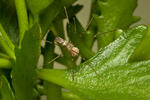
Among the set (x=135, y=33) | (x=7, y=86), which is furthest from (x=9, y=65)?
(x=135, y=33)

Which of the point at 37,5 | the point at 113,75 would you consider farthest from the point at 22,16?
the point at 113,75

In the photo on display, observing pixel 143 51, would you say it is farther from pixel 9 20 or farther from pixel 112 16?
pixel 9 20

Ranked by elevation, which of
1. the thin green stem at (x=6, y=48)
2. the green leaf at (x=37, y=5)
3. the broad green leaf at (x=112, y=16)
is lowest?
the thin green stem at (x=6, y=48)

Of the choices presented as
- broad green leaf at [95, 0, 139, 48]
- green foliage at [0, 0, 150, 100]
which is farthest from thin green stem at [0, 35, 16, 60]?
broad green leaf at [95, 0, 139, 48]


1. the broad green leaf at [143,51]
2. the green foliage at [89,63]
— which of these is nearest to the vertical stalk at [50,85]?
the green foliage at [89,63]

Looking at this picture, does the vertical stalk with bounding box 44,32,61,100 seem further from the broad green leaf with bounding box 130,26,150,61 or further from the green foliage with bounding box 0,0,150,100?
the broad green leaf with bounding box 130,26,150,61

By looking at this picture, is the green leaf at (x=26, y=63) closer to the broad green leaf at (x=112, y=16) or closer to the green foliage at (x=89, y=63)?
the green foliage at (x=89, y=63)

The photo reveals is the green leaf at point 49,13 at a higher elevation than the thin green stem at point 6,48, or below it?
higher
